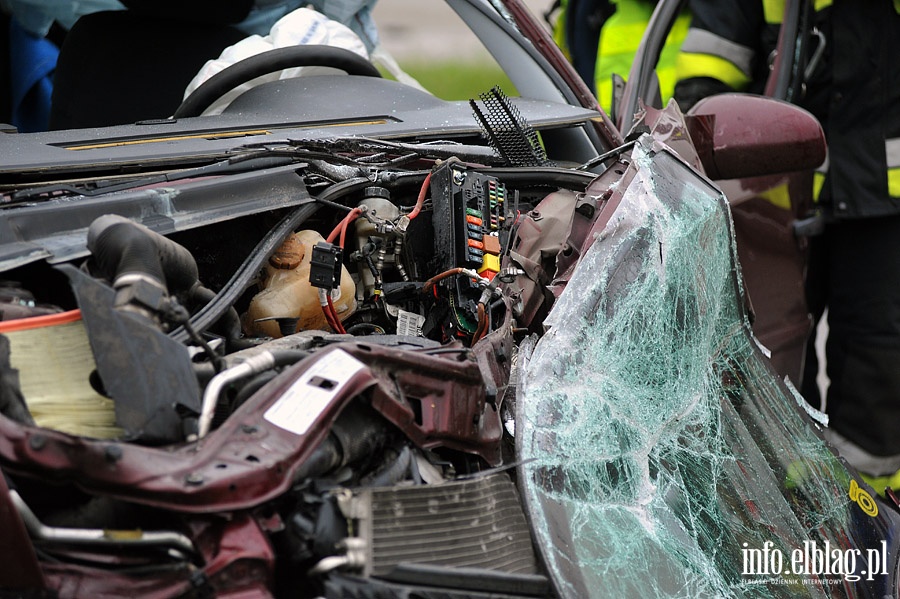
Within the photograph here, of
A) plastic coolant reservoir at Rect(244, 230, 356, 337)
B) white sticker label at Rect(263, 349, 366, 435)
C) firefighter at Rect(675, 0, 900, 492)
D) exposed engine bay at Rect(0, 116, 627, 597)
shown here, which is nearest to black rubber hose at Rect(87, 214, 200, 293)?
exposed engine bay at Rect(0, 116, 627, 597)

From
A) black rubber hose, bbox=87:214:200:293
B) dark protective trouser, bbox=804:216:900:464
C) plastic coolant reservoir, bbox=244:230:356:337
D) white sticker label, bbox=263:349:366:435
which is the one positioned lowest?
dark protective trouser, bbox=804:216:900:464

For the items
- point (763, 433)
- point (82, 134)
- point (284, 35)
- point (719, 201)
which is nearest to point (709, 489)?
point (763, 433)

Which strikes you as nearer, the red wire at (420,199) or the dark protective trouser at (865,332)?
the red wire at (420,199)

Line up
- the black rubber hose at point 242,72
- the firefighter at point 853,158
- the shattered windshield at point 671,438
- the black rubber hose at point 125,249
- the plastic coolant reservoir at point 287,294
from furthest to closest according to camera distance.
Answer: the firefighter at point 853,158, the black rubber hose at point 242,72, the plastic coolant reservoir at point 287,294, the shattered windshield at point 671,438, the black rubber hose at point 125,249

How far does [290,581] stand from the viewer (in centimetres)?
140

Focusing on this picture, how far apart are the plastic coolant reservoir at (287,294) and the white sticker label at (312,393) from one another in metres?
0.55

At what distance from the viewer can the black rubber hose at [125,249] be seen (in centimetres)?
155

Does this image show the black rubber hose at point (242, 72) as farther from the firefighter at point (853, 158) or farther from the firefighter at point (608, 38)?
the firefighter at point (853, 158)

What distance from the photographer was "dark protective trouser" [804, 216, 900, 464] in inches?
162

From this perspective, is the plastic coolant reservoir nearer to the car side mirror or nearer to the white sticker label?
the white sticker label

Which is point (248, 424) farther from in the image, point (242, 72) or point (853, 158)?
point (853, 158)

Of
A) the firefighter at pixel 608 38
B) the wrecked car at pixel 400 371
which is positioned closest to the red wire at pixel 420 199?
the wrecked car at pixel 400 371

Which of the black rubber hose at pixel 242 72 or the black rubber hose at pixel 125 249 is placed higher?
the black rubber hose at pixel 125 249

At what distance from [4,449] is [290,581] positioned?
0.38 m
